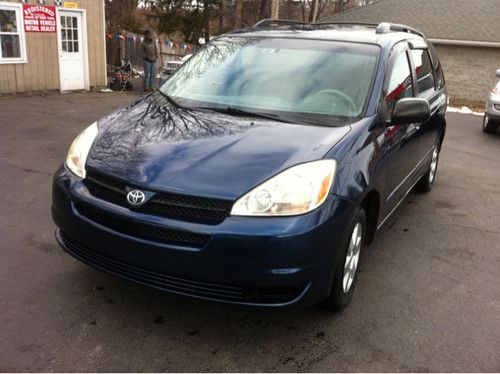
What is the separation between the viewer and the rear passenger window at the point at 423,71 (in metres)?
4.76

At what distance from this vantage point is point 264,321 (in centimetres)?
318

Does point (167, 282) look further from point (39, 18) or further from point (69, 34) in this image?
point (69, 34)

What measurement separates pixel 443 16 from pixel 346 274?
77.5 ft

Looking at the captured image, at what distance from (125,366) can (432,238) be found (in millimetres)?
3139

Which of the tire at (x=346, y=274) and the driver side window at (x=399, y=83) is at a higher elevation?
the driver side window at (x=399, y=83)

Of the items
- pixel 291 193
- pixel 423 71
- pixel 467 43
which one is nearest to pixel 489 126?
pixel 423 71

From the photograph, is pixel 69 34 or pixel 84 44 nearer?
pixel 69 34

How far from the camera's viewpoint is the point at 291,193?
8.91 feet

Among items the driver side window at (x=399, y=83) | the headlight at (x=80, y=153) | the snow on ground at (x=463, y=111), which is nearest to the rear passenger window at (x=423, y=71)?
the driver side window at (x=399, y=83)

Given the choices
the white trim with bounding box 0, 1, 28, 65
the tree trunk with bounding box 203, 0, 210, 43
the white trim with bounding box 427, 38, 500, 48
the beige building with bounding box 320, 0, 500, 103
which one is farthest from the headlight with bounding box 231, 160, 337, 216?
the tree trunk with bounding box 203, 0, 210, 43

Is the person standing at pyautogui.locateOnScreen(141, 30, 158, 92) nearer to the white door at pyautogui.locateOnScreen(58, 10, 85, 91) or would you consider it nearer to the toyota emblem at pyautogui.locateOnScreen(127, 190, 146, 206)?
the white door at pyautogui.locateOnScreen(58, 10, 85, 91)

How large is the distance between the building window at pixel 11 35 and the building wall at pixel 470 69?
17.5 m

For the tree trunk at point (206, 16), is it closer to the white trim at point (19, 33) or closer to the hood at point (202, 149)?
the white trim at point (19, 33)

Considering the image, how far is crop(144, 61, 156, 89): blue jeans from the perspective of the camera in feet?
48.2
